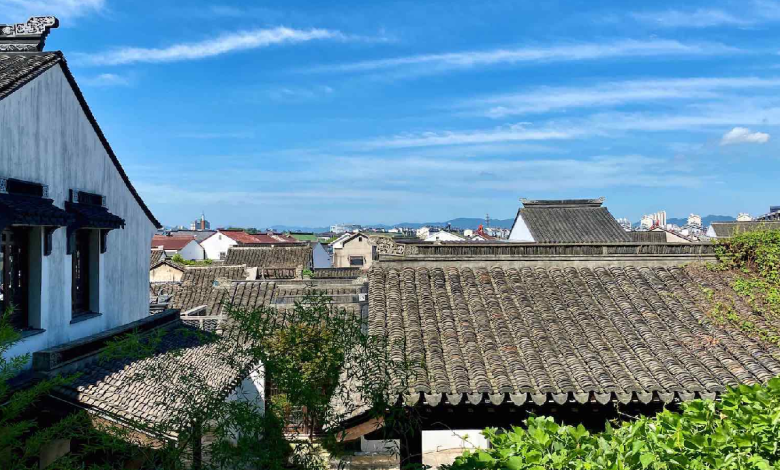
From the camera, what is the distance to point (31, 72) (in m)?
8.63

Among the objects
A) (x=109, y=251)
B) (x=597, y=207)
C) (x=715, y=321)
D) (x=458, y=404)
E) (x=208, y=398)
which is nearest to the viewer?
(x=208, y=398)

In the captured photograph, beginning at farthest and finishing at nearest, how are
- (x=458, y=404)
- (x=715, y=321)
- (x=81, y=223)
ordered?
(x=81, y=223)
(x=715, y=321)
(x=458, y=404)

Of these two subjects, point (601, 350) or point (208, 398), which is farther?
point (601, 350)

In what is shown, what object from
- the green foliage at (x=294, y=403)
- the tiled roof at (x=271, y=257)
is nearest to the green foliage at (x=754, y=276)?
the green foliage at (x=294, y=403)

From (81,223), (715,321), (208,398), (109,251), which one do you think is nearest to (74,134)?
(81,223)

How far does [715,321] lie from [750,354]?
0.84 metres

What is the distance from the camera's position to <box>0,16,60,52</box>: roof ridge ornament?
1008 cm

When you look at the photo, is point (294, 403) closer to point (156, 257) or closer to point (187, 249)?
point (156, 257)

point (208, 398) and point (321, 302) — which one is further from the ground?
point (321, 302)

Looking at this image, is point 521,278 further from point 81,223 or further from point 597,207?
point 597,207

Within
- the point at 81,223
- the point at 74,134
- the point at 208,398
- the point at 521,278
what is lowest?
the point at 208,398

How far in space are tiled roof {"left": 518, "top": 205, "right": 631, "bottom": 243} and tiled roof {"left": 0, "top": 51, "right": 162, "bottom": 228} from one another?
896 inches

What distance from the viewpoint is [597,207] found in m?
32.1

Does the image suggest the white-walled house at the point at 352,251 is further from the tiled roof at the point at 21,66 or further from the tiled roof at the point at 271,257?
the tiled roof at the point at 21,66
